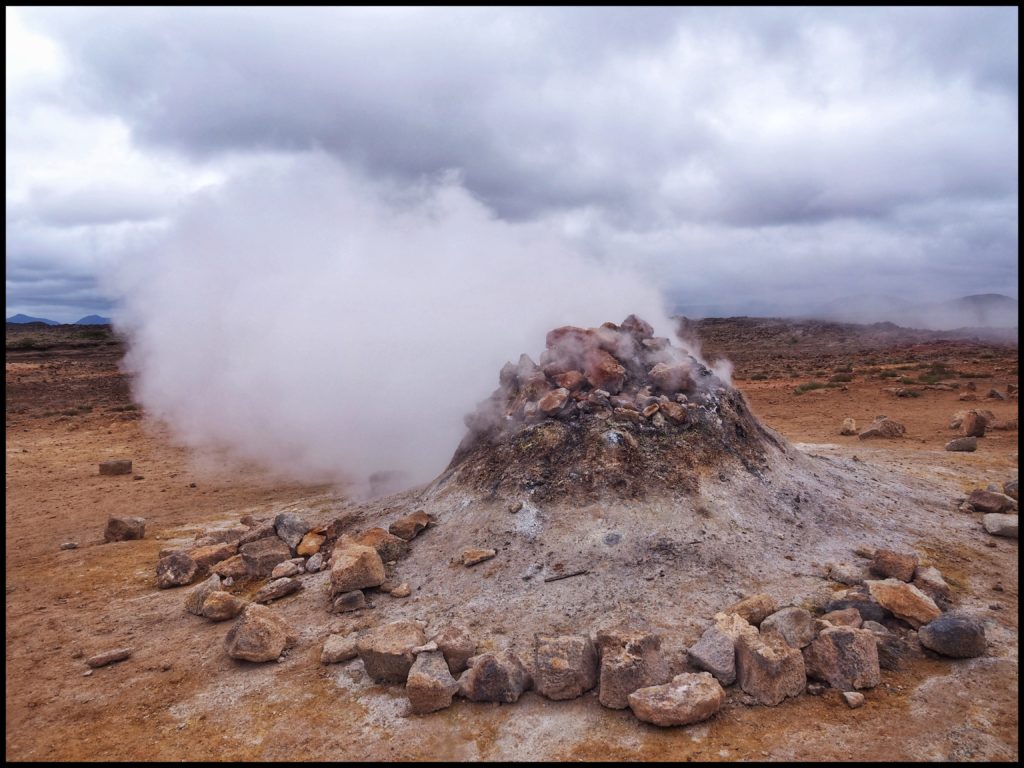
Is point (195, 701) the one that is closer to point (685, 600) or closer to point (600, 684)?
point (600, 684)

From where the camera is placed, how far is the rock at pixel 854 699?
11.8 feet

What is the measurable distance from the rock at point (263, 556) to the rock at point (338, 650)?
1.81 m

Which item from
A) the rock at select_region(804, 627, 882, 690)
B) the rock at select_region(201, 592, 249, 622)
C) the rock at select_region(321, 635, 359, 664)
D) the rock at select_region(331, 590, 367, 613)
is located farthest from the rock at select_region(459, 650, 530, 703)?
the rock at select_region(201, 592, 249, 622)

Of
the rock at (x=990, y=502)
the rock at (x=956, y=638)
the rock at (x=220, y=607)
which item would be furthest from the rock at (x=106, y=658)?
the rock at (x=990, y=502)

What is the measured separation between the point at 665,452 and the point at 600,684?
2.56 meters

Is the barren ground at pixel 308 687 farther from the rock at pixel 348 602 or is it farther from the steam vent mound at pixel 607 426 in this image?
the steam vent mound at pixel 607 426

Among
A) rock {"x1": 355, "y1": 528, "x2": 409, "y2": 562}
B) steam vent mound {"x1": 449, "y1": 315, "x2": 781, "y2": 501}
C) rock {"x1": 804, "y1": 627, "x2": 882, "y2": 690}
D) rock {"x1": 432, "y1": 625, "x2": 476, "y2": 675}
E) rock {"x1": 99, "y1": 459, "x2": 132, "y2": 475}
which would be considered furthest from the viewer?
rock {"x1": 99, "y1": 459, "x2": 132, "y2": 475}

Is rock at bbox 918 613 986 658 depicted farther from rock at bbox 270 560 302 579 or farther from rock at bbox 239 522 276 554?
rock at bbox 239 522 276 554

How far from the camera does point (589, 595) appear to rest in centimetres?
473

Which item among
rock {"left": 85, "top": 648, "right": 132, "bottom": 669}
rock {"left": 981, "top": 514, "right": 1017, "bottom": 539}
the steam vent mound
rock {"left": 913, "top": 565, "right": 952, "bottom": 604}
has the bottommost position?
rock {"left": 85, "top": 648, "right": 132, "bottom": 669}

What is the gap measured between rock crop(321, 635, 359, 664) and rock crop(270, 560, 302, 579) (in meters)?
1.47

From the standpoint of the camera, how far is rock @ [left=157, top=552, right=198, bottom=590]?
19.4 ft

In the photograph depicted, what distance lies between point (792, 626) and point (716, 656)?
585mm

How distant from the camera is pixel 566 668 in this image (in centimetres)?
380
